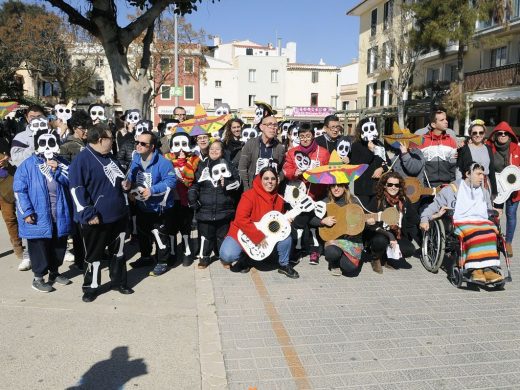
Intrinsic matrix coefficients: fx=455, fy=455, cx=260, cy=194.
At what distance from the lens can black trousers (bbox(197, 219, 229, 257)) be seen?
587cm

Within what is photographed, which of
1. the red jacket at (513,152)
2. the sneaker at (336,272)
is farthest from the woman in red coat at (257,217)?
the red jacket at (513,152)

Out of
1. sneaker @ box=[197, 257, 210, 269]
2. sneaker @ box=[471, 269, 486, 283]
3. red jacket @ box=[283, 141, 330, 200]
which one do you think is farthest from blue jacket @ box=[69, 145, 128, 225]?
sneaker @ box=[471, 269, 486, 283]

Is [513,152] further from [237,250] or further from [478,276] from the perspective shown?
[237,250]

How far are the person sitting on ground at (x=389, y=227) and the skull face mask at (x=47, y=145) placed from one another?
3681mm

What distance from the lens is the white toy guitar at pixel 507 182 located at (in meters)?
6.07

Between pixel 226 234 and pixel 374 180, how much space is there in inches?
84.1

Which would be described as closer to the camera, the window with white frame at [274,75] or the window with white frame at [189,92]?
the window with white frame at [189,92]

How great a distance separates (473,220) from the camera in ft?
17.2

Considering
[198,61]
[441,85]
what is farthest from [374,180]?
[198,61]

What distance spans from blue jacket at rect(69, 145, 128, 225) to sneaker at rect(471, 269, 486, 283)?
3868mm

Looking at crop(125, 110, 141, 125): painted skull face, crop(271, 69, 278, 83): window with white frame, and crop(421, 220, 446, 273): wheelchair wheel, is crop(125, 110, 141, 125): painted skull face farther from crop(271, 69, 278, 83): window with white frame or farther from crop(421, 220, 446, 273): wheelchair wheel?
crop(271, 69, 278, 83): window with white frame

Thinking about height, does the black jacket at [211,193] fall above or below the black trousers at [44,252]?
above

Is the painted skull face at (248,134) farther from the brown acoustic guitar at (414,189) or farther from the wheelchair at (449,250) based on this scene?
the wheelchair at (449,250)

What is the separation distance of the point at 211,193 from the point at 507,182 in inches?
157
